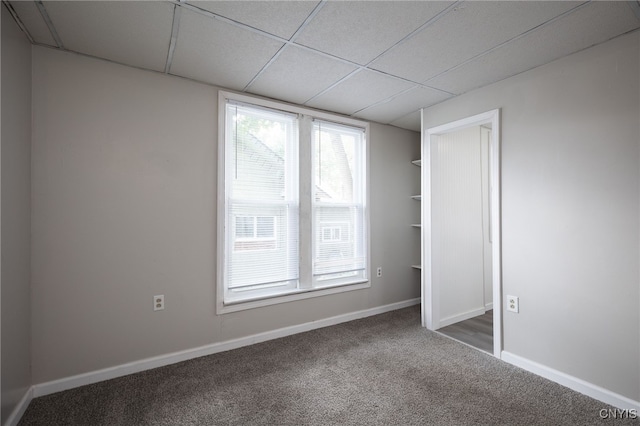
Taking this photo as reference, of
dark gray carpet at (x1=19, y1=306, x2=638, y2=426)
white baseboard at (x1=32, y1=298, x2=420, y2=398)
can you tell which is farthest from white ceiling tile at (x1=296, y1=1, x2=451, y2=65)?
white baseboard at (x1=32, y1=298, x2=420, y2=398)

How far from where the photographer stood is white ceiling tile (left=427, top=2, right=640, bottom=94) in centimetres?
178

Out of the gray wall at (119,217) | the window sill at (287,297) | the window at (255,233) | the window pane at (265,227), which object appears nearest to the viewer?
the gray wall at (119,217)

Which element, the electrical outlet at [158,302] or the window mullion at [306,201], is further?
the window mullion at [306,201]

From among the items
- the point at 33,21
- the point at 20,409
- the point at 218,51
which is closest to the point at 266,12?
the point at 218,51

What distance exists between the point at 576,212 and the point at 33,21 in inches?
146

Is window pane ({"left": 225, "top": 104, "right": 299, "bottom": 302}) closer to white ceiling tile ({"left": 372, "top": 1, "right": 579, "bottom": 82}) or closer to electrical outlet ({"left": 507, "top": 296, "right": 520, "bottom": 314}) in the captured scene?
white ceiling tile ({"left": 372, "top": 1, "right": 579, "bottom": 82})

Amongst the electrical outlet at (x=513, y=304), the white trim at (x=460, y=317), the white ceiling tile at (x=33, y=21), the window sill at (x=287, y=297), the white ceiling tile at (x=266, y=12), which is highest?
the white ceiling tile at (x=266, y=12)

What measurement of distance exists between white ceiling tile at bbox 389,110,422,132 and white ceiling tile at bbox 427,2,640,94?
0.82m

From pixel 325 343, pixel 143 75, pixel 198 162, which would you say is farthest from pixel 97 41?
pixel 325 343

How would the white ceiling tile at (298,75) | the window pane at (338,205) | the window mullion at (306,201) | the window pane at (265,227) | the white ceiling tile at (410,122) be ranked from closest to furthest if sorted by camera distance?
the white ceiling tile at (298,75) → the window pane at (265,227) → the window mullion at (306,201) → the window pane at (338,205) → the white ceiling tile at (410,122)

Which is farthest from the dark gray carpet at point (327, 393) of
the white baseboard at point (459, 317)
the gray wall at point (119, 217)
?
the white baseboard at point (459, 317)

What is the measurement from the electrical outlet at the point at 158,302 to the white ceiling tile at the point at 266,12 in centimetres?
207

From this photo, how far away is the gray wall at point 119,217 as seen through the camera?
6.87ft

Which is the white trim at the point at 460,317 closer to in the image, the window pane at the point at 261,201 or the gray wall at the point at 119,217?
the window pane at the point at 261,201
